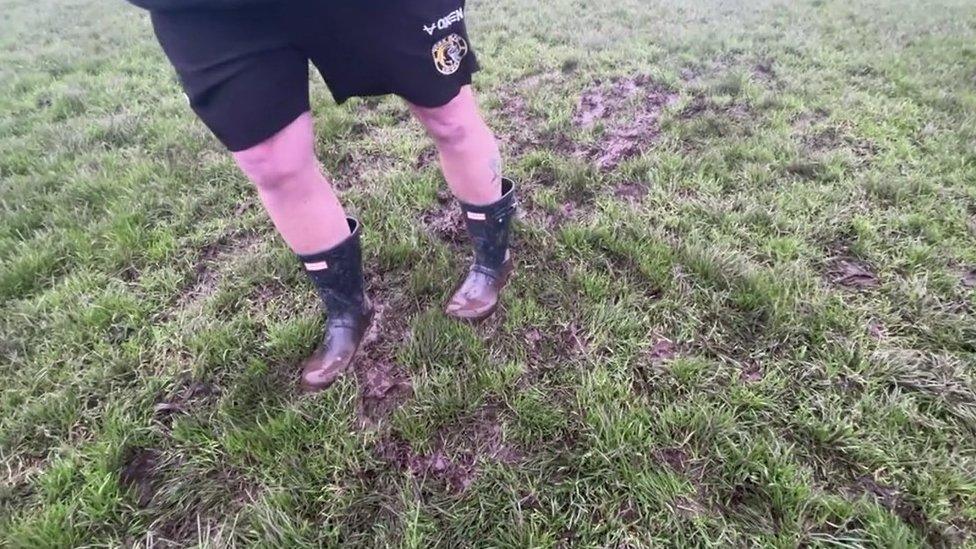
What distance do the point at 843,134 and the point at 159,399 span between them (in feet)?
11.7

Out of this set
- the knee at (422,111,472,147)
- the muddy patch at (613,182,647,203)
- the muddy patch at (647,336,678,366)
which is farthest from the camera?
the muddy patch at (613,182,647,203)

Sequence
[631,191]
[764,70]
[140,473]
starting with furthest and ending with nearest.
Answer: [764,70] < [631,191] < [140,473]

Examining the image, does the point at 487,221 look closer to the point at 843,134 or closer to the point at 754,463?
the point at 754,463

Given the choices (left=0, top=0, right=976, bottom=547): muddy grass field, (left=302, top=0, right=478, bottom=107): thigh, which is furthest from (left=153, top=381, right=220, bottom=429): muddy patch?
(left=302, top=0, right=478, bottom=107): thigh

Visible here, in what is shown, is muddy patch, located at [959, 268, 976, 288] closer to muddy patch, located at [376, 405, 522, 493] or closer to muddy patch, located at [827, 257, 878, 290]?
muddy patch, located at [827, 257, 878, 290]

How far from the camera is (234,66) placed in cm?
136

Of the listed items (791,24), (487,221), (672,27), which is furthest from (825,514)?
(791,24)

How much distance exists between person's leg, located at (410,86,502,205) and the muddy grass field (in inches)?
17.1

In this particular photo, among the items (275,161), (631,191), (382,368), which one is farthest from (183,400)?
(631,191)

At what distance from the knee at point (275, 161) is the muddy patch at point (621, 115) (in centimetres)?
175

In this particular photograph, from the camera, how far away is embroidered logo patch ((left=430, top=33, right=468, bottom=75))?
4.96ft

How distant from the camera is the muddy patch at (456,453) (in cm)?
155

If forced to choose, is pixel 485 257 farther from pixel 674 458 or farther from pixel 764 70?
pixel 764 70

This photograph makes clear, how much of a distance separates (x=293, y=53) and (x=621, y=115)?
7.96ft
